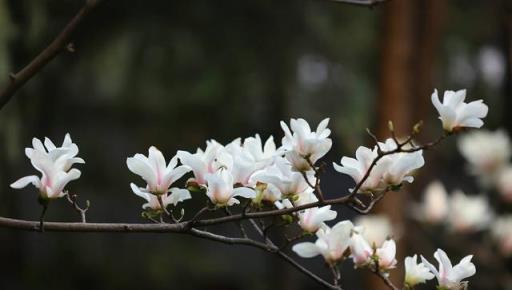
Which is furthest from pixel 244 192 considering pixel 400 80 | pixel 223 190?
pixel 400 80

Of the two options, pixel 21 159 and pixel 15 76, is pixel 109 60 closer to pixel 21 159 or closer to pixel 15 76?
pixel 21 159

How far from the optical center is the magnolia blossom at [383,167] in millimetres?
775

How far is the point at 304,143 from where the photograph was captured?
0.77 meters

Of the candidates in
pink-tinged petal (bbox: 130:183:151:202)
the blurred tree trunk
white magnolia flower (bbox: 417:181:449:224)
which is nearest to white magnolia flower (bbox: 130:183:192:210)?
pink-tinged petal (bbox: 130:183:151:202)

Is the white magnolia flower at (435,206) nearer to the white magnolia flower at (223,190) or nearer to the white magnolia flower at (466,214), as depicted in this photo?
the white magnolia flower at (466,214)

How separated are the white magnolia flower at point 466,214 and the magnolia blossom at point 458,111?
121 centimetres

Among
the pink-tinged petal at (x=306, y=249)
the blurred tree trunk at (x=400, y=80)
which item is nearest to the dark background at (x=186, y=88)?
the blurred tree trunk at (x=400, y=80)

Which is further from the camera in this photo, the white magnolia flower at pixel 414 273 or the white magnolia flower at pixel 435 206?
the white magnolia flower at pixel 435 206

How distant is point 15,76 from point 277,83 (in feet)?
8.05

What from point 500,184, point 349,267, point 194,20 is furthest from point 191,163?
point 349,267

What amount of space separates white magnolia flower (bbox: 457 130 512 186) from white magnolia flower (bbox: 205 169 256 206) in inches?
51.0

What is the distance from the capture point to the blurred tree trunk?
2.33 metres

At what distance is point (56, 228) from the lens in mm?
775

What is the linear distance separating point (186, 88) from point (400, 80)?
1.13 meters
